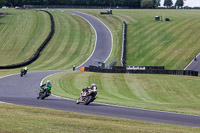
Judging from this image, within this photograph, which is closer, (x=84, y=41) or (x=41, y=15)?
(x=84, y=41)

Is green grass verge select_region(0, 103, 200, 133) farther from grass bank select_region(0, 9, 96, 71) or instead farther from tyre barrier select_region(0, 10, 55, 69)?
grass bank select_region(0, 9, 96, 71)

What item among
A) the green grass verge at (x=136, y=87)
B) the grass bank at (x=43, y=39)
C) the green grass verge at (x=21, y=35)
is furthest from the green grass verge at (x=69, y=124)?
the green grass verge at (x=21, y=35)

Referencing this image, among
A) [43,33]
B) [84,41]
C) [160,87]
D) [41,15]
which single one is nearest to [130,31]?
[84,41]

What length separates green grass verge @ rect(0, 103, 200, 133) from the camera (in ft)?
51.9

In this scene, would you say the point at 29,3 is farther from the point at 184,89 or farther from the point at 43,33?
the point at 184,89

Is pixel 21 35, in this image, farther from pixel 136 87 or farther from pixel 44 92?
pixel 44 92

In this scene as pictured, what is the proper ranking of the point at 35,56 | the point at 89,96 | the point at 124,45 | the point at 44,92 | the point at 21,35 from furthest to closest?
the point at 21,35, the point at 124,45, the point at 35,56, the point at 44,92, the point at 89,96

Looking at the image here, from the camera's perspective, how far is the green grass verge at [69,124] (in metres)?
15.8

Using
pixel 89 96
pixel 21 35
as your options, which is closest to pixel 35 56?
pixel 21 35

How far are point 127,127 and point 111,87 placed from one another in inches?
1090

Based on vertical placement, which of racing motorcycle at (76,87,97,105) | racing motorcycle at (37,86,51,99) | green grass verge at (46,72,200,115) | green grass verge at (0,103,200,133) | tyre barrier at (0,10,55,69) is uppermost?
green grass verge at (0,103,200,133)

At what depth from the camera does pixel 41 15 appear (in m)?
126

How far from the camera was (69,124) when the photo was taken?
17.3 meters

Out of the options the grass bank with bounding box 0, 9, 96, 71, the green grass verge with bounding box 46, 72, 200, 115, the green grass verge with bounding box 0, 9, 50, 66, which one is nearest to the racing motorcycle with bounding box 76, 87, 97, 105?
the green grass verge with bounding box 46, 72, 200, 115
